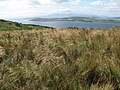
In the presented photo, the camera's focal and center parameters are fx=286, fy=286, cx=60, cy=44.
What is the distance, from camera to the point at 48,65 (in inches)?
276

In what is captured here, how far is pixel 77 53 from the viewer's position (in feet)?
27.1

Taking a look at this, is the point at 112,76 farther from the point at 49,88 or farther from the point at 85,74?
the point at 49,88

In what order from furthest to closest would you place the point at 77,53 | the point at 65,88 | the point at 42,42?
the point at 42,42 < the point at 77,53 < the point at 65,88

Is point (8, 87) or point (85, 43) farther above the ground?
point (85, 43)

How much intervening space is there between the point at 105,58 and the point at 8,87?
257cm

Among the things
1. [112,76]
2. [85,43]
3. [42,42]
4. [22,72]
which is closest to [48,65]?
[22,72]

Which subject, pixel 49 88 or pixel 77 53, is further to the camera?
pixel 77 53

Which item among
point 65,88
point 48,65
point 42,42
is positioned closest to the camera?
point 65,88

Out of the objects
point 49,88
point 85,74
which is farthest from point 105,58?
point 49,88

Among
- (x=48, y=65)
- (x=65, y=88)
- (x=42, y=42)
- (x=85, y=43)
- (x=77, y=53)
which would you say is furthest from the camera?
(x=42, y=42)

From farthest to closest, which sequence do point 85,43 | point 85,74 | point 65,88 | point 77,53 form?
1. point 85,43
2. point 77,53
3. point 85,74
4. point 65,88

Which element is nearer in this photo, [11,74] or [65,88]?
[65,88]

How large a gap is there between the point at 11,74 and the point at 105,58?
2.40 meters

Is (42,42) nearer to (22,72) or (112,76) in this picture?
(22,72)
